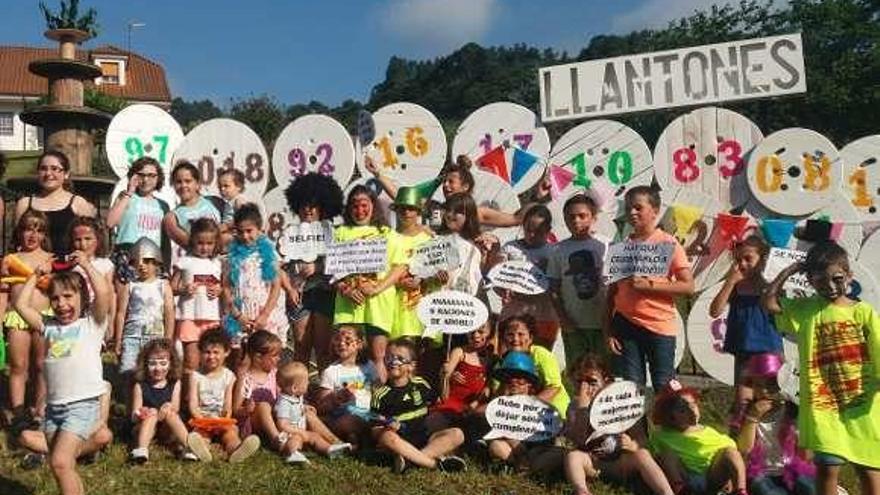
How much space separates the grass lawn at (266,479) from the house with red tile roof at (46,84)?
4984 centimetres

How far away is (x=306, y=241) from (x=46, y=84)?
5080cm

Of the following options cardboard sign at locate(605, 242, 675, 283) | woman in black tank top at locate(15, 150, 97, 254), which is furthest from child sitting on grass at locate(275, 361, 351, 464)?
cardboard sign at locate(605, 242, 675, 283)

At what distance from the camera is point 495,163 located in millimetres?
8250

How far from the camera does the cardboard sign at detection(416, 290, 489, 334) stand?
20.0 ft

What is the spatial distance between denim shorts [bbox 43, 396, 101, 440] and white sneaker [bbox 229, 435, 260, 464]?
108 centimetres

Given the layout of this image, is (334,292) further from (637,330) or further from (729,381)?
(729,381)

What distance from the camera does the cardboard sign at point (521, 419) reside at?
18.6ft

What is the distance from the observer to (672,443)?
5.49 metres

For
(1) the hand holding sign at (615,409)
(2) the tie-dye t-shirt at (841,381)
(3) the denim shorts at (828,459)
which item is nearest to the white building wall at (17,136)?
(1) the hand holding sign at (615,409)

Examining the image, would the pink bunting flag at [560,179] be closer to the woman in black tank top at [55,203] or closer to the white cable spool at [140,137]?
the white cable spool at [140,137]

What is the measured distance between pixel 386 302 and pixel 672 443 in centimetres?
206

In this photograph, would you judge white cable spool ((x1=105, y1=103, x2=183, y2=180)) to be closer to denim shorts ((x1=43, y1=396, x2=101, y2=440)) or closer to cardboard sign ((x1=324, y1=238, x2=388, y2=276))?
cardboard sign ((x1=324, y1=238, x2=388, y2=276))

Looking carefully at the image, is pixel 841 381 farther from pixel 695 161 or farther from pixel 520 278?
pixel 695 161

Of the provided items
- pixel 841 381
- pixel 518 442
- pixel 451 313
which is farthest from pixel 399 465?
pixel 841 381
